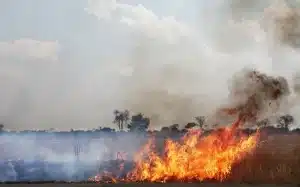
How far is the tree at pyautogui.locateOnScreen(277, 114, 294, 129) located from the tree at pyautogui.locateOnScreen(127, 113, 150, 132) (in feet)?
6.56

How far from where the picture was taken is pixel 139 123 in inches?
266

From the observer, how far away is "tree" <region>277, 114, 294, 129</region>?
261 inches

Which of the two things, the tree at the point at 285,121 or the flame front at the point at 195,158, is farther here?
the flame front at the point at 195,158

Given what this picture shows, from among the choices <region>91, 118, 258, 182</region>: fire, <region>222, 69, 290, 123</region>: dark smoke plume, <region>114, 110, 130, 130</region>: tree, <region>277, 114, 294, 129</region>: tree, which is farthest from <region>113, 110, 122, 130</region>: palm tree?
<region>277, 114, 294, 129</region>: tree

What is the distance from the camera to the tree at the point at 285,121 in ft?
21.8

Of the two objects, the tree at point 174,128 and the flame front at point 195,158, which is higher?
the tree at point 174,128

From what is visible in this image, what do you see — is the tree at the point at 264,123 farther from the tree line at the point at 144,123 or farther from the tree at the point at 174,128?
the tree at the point at 174,128

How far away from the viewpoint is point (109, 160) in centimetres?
671

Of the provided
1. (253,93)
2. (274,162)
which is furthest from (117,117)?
(274,162)

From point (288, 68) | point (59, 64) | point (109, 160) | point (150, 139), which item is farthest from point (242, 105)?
point (59, 64)

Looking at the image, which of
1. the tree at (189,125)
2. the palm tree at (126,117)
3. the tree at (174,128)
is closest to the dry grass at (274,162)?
the tree at (189,125)

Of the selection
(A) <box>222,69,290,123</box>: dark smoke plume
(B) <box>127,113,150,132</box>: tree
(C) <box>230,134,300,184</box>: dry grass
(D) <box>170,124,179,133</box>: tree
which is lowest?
(C) <box>230,134,300,184</box>: dry grass

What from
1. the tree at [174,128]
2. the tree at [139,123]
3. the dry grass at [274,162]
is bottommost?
the dry grass at [274,162]

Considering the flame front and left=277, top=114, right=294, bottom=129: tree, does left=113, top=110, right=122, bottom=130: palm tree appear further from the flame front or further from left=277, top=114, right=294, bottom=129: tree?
left=277, top=114, right=294, bottom=129: tree
